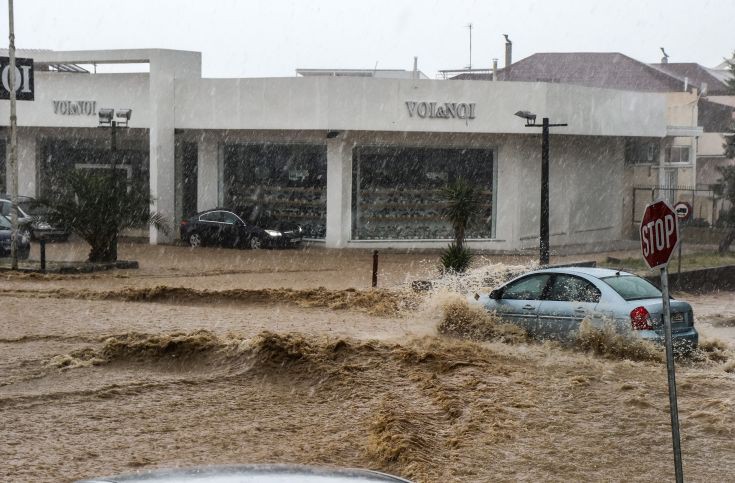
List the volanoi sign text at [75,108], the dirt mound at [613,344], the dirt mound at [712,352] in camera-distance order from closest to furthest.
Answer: the dirt mound at [613,344]
the dirt mound at [712,352]
the volanoi sign text at [75,108]

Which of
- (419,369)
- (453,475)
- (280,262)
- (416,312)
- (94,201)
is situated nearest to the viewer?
(453,475)

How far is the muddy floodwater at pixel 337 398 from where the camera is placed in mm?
9547

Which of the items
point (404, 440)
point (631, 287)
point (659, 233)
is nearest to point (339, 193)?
point (631, 287)

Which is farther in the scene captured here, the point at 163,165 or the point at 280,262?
the point at 163,165

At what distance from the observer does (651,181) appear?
43219 millimetres

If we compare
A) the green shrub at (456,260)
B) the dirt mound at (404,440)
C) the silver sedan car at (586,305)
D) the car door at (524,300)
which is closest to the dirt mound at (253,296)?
the green shrub at (456,260)

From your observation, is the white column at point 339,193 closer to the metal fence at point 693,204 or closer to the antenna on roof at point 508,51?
the metal fence at point 693,204

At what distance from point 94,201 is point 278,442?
17103 mm

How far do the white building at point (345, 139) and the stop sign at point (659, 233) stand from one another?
23.5m

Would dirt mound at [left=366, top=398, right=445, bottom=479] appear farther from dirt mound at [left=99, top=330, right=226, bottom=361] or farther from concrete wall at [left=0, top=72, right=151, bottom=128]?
concrete wall at [left=0, top=72, right=151, bottom=128]

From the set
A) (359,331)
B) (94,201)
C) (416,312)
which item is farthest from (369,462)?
(94,201)

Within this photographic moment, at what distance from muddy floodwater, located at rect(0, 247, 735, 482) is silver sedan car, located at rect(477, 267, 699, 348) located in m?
0.35

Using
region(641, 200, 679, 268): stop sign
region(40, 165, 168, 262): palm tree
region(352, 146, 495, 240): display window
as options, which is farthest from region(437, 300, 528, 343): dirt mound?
region(352, 146, 495, 240): display window

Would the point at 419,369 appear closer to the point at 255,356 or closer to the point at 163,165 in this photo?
the point at 255,356
